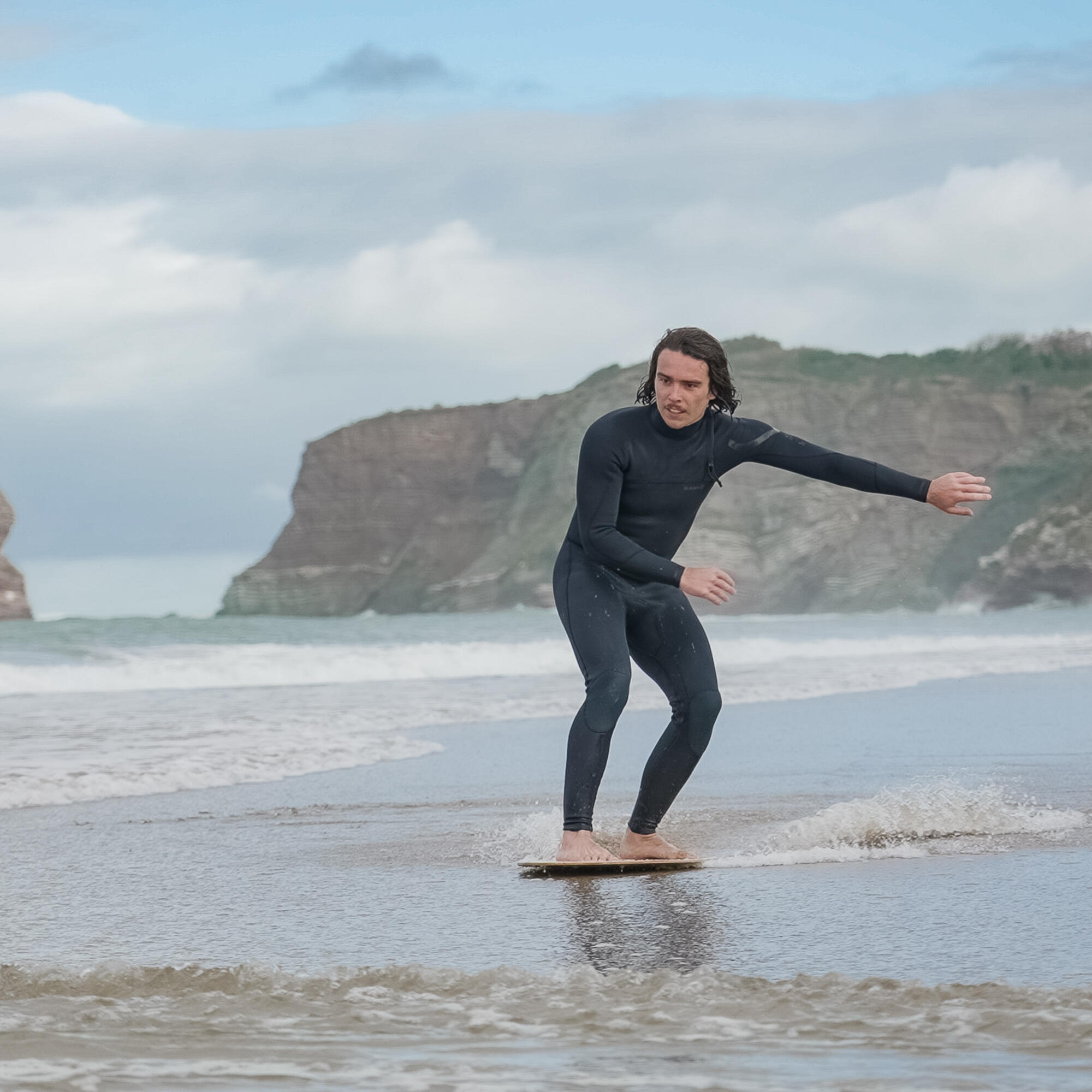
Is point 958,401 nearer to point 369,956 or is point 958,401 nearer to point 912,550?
point 912,550

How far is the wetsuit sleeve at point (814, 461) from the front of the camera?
4.73m

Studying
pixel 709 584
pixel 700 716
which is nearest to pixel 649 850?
pixel 700 716

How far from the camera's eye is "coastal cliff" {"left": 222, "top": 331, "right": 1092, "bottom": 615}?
8744cm

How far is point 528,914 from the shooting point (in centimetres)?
410

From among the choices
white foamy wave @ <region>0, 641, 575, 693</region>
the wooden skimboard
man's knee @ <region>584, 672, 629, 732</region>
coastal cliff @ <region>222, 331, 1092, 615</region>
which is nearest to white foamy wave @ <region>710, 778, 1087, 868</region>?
the wooden skimboard

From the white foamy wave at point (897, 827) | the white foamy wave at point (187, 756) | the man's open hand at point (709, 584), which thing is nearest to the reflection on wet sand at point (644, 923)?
the white foamy wave at point (897, 827)

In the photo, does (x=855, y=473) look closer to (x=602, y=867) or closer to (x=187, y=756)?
(x=602, y=867)

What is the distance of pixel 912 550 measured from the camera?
8881 centimetres

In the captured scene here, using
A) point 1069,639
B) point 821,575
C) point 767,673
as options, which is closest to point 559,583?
point 767,673

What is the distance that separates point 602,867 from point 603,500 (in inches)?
45.6

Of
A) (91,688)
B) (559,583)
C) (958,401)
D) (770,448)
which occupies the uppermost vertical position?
(958,401)

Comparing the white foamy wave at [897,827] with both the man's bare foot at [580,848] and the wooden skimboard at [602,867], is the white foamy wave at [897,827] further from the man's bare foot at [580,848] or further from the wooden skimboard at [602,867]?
the man's bare foot at [580,848]

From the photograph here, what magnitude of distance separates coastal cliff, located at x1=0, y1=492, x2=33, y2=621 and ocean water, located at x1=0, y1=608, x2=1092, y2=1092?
222ft

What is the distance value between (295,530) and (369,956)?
113879 mm
